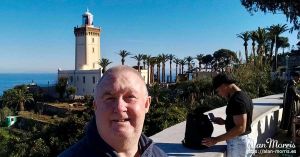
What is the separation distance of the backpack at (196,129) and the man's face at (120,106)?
231 centimetres

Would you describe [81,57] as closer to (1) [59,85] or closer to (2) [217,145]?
(1) [59,85]

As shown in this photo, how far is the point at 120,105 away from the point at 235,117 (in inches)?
92.9

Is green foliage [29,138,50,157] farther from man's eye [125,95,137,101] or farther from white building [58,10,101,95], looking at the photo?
white building [58,10,101,95]

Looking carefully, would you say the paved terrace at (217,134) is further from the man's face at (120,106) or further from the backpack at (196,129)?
the man's face at (120,106)

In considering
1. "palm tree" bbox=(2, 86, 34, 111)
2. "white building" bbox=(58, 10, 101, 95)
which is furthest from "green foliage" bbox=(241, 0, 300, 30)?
"white building" bbox=(58, 10, 101, 95)

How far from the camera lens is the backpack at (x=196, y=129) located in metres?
4.10

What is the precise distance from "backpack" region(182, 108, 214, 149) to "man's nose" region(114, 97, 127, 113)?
241 cm

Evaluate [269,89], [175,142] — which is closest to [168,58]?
[269,89]

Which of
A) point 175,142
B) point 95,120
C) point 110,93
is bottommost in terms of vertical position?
point 175,142

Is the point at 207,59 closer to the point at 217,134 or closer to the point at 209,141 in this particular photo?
the point at 217,134

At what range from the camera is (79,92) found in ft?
236

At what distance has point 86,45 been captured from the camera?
261 feet

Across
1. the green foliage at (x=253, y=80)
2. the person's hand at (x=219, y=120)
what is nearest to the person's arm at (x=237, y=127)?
the person's hand at (x=219, y=120)

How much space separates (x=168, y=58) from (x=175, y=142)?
70642mm
